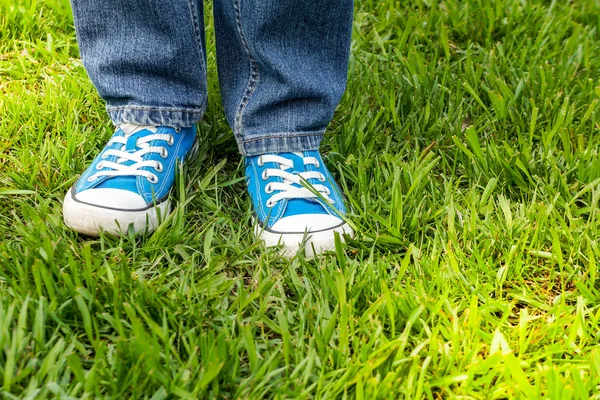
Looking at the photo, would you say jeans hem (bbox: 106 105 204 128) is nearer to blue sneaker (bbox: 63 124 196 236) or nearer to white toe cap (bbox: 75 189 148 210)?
blue sneaker (bbox: 63 124 196 236)

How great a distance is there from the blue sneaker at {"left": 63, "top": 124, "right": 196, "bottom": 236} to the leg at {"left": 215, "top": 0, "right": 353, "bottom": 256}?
0.52 ft

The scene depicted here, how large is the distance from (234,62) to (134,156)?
277 millimetres

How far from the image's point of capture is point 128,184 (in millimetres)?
1235

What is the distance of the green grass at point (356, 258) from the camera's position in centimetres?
92

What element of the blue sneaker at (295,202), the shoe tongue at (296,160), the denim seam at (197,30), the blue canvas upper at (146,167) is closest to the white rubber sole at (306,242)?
the blue sneaker at (295,202)

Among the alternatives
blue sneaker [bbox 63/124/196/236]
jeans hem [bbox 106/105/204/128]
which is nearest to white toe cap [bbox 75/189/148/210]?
blue sneaker [bbox 63/124/196/236]

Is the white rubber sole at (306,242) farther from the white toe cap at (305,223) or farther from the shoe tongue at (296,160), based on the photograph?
the shoe tongue at (296,160)

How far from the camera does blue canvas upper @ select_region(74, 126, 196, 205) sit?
1233mm

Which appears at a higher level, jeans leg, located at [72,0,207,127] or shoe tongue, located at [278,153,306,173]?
jeans leg, located at [72,0,207,127]

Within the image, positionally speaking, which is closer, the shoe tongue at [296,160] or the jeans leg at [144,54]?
the jeans leg at [144,54]

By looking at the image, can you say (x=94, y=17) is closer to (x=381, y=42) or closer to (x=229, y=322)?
(x=229, y=322)

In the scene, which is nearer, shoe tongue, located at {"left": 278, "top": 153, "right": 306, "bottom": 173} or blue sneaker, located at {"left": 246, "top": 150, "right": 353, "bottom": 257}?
blue sneaker, located at {"left": 246, "top": 150, "right": 353, "bottom": 257}

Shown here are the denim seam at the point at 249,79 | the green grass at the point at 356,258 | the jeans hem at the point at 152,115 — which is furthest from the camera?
the jeans hem at the point at 152,115

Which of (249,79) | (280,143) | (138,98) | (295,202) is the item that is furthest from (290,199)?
(138,98)
